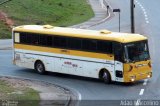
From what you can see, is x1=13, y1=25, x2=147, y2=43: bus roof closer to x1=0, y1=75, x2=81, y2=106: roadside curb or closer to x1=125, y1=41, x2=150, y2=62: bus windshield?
x1=125, y1=41, x2=150, y2=62: bus windshield

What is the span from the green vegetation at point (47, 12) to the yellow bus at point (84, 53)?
2289 cm

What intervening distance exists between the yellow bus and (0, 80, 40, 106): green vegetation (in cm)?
460

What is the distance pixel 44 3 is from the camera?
75.6m

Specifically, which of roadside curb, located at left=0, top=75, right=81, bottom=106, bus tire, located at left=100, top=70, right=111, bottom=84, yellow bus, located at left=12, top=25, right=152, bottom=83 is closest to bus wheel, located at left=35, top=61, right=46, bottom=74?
yellow bus, located at left=12, top=25, right=152, bottom=83

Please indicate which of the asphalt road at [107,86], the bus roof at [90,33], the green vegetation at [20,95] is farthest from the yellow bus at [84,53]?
the green vegetation at [20,95]

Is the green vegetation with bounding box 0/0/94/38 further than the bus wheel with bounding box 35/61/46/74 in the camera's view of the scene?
Yes

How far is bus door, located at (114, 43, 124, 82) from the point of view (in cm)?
3444

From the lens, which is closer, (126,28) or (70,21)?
(126,28)

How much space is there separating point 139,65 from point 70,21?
112 ft

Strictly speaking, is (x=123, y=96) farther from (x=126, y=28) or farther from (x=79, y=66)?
(x=126, y=28)

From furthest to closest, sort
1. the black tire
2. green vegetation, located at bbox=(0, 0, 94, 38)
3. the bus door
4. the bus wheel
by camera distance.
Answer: green vegetation, located at bbox=(0, 0, 94, 38) < the bus wheel < the black tire < the bus door

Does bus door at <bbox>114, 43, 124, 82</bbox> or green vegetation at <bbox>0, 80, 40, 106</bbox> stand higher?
bus door at <bbox>114, 43, 124, 82</bbox>

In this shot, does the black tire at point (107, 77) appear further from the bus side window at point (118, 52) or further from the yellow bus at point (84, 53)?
the bus side window at point (118, 52)

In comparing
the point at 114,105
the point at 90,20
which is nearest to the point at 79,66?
the point at 114,105
